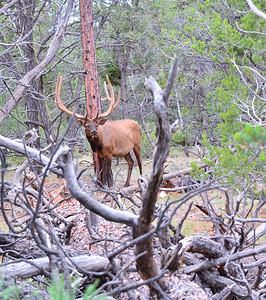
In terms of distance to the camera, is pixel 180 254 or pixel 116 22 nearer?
pixel 180 254

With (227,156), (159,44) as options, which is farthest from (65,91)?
(227,156)

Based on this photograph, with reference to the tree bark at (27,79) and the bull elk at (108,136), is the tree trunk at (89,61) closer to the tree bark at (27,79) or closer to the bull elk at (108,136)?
the bull elk at (108,136)

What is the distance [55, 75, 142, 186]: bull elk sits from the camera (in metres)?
10.5

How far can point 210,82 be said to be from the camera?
12086mm

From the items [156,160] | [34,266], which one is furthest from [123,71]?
[156,160]

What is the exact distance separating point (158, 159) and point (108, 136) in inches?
381

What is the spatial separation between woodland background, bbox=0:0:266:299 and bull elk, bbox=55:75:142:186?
0.49 m

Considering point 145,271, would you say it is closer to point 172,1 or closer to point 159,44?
point 159,44

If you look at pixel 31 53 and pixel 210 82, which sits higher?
pixel 31 53

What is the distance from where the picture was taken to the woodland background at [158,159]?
9.79ft

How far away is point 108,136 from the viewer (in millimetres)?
11836

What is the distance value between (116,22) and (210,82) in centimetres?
438

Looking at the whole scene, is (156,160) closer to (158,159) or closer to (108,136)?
(158,159)

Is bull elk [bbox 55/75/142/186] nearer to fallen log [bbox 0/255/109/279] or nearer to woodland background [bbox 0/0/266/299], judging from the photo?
woodland background [bbox 0/0/266/299]
